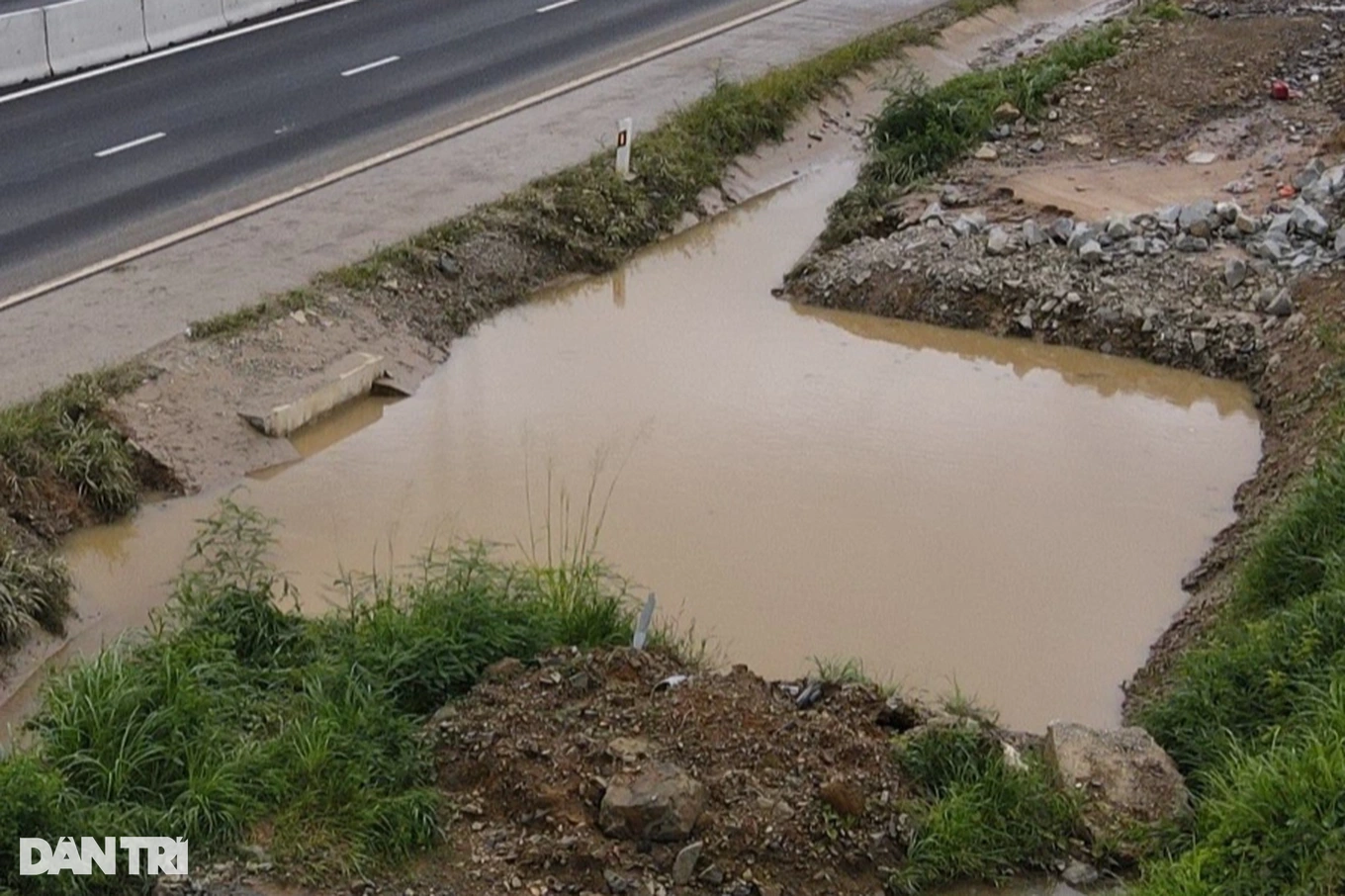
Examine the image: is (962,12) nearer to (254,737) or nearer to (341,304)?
(341,304)

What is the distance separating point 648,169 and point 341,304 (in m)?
4.80

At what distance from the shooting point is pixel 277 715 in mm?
9711

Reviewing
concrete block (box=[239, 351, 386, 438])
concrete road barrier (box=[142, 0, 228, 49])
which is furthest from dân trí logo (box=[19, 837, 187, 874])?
concrete road barrier (box=[142, 0, 228, 49])

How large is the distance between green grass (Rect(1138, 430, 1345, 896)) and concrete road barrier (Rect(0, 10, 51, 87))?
15157 millimetres

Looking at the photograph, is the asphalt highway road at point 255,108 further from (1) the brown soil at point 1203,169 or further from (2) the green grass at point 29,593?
(1) the brown soil at point 1203,169

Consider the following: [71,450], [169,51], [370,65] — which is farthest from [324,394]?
[169,51]

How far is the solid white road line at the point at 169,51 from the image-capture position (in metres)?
20.8

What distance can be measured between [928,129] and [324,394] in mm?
→ 9073

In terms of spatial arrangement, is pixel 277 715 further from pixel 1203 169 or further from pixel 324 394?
pixel 1203 169

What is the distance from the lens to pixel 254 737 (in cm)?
943

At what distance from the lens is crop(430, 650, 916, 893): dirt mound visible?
8758 millimetres

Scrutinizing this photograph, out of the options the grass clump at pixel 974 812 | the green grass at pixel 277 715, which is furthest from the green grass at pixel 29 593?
the grass clump at pixel 974 812

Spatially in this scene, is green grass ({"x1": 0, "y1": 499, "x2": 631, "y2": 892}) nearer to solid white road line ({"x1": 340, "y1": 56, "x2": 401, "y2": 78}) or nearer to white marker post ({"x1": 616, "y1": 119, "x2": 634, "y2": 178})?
white marker post ({"x1": 616, "y1": 119, "x2": 634, "y2": 178})

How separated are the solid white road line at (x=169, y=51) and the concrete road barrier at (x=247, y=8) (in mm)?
182
